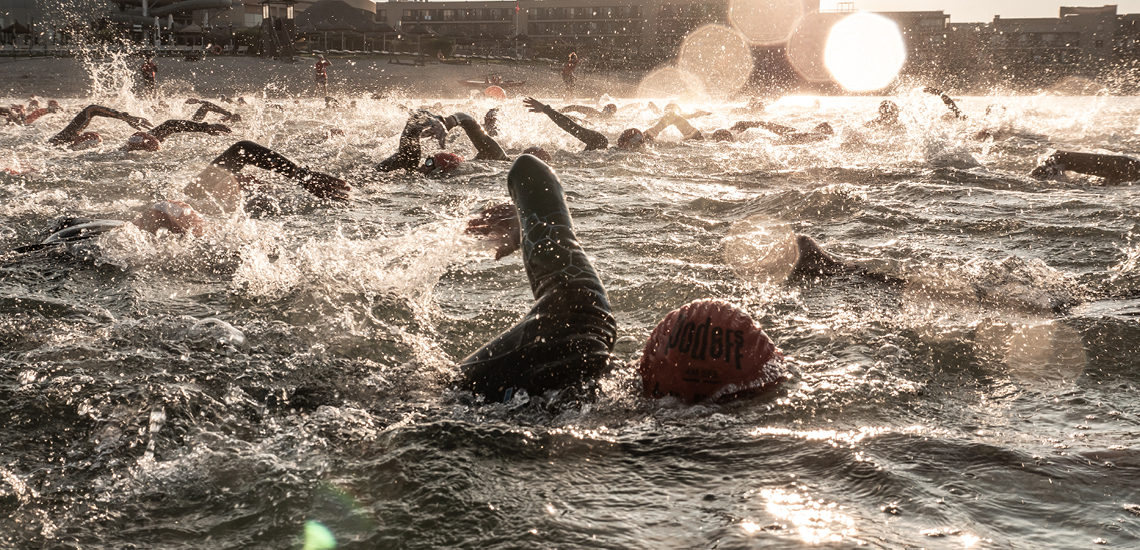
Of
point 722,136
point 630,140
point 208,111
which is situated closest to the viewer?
point 630,140

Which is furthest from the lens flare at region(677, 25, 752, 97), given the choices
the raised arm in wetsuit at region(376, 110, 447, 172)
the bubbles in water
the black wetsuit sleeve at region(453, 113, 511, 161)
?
the bubbles in water

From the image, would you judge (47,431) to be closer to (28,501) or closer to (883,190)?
(28,501)

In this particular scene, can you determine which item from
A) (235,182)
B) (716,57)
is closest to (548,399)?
(235,182)

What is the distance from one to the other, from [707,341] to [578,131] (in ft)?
28.9

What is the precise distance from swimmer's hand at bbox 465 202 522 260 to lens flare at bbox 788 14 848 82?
91.0 m

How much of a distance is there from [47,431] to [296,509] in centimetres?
143

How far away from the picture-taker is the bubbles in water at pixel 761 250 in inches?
253

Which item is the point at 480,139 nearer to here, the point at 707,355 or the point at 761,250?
the point at 761,250

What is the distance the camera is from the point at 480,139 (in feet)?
36.7

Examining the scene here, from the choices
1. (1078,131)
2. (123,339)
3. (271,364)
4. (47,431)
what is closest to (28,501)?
A: (47,431)

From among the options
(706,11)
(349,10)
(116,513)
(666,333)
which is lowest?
(116,513)

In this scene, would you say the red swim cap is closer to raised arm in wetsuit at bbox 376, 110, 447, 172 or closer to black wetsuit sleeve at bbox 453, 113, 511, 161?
black wetsuit sleeve at bbox 453, 113, 511, 161

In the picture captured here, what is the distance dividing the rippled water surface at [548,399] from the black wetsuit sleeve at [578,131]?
266cm

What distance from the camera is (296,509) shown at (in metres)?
2.76
